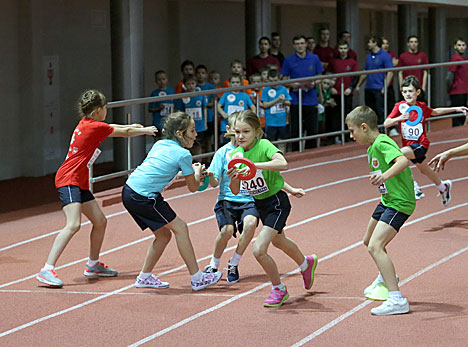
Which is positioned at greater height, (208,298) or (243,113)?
(243,113)

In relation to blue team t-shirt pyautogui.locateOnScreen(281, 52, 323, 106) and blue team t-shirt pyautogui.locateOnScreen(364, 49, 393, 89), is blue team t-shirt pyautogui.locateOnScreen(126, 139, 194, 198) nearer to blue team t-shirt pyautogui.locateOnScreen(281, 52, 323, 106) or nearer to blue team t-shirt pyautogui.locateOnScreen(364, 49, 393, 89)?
blue team t-shirt pyautogui.locateOnScreen(281, 52, 323, 106)

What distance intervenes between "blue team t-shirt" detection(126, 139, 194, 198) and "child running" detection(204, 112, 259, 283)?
427 millimetres

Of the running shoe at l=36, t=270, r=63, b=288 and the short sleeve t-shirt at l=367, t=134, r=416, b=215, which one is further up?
the short sleeve t-shirt at l=367, t=134, r=416, b=215

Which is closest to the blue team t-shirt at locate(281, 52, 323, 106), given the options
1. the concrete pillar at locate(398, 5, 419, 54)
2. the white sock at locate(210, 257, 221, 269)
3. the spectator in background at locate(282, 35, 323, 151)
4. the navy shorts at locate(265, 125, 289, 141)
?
the spectator in background at locate(282, 35, 323, 151)

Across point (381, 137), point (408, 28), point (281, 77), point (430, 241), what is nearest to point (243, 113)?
point (381, 137)

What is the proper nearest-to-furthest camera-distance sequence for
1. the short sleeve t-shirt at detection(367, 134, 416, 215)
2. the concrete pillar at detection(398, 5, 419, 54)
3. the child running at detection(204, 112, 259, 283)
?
the short sleeve t-shirt at detection(367, 134, 416, 215)
the child running at detection(204, 112, 259, 283)
the concrete pillar at detection(398, 5, 419, 54)

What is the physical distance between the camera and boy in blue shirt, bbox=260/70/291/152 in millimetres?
15117

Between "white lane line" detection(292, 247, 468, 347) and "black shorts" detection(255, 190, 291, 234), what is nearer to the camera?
"white lane line" detection(292, 247, 468, 347)

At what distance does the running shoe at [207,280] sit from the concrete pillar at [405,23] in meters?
19.3

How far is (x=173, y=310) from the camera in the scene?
7816mm

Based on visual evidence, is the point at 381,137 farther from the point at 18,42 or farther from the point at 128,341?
the point at 18,42

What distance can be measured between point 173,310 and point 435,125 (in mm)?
12780

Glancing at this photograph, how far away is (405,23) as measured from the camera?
26.8 metres

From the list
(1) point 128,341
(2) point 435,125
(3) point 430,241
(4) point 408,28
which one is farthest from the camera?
(4) point 408,28
